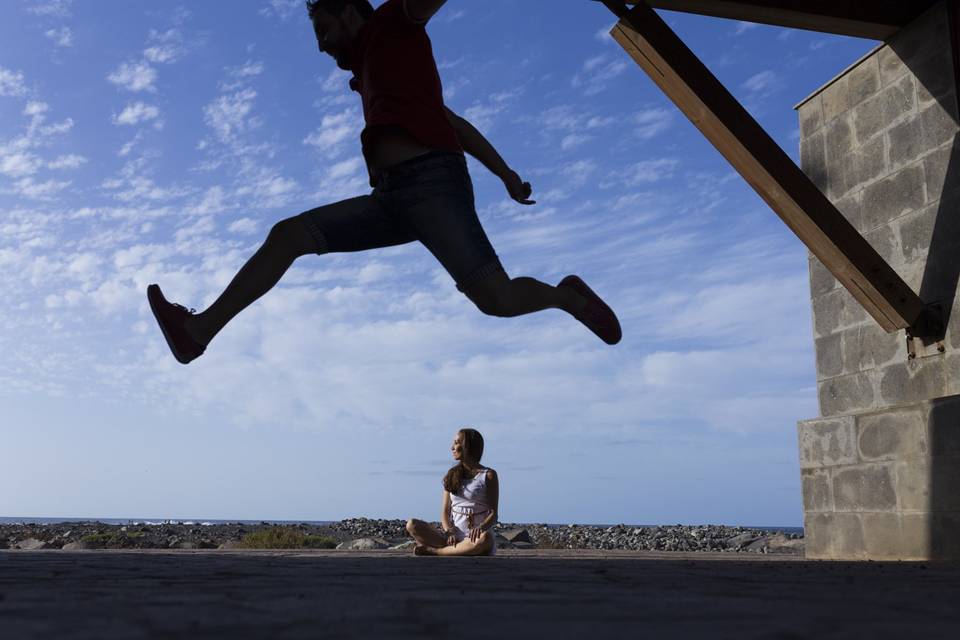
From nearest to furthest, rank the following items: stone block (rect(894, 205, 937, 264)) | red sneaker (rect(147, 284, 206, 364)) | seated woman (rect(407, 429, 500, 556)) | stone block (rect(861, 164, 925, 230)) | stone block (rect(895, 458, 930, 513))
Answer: red sneaker (rect(147, 284, 206, 364)) < stone block (rect(895, 458, 930, 513)) < stone block (rect(894, 205, 937, 264)) < stone block (rect(861, 164, 925, 230)) < seated woman (rect(407, 429, 500, 556))

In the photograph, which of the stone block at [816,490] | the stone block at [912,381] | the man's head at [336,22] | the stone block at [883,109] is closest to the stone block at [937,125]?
the stone block at [883,109]

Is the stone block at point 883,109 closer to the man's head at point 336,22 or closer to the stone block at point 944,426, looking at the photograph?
the stone block at point 944,426

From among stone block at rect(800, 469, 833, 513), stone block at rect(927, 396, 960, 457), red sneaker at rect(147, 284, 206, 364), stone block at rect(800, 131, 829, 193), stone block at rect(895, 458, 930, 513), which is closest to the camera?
red sneaker at rect(147, 284, 206, 364)

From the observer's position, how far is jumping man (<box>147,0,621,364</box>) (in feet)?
12.1

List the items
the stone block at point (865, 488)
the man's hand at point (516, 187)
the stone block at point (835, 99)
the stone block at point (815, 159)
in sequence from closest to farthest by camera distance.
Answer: the man's hand at point (516, 187) < the stone block at point (865, 488) < the stone block at point (835, 99) < the stone block at point (815, 159)

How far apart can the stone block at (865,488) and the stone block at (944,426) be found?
1.22 feet

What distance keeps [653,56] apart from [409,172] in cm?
205

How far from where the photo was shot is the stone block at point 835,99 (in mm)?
5961

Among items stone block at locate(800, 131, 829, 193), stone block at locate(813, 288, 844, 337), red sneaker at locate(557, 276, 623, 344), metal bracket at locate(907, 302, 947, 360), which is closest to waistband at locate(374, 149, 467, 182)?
red sneaker at locate(557, 276, 623, 344)

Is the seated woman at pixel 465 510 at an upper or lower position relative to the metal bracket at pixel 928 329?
lower

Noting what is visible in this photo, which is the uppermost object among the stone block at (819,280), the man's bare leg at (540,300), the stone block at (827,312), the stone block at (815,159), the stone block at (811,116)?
Result: the stone block at (811,116)

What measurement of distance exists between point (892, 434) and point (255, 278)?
329 cm

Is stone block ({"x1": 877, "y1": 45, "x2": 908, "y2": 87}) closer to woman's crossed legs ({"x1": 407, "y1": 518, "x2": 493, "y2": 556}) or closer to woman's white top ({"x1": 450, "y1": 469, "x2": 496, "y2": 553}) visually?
woman's white top ({"x1": 450, "y1": 469, "x2": 496, "y2": 553})

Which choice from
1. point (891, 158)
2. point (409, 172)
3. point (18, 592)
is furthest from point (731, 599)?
point (891, 158)
